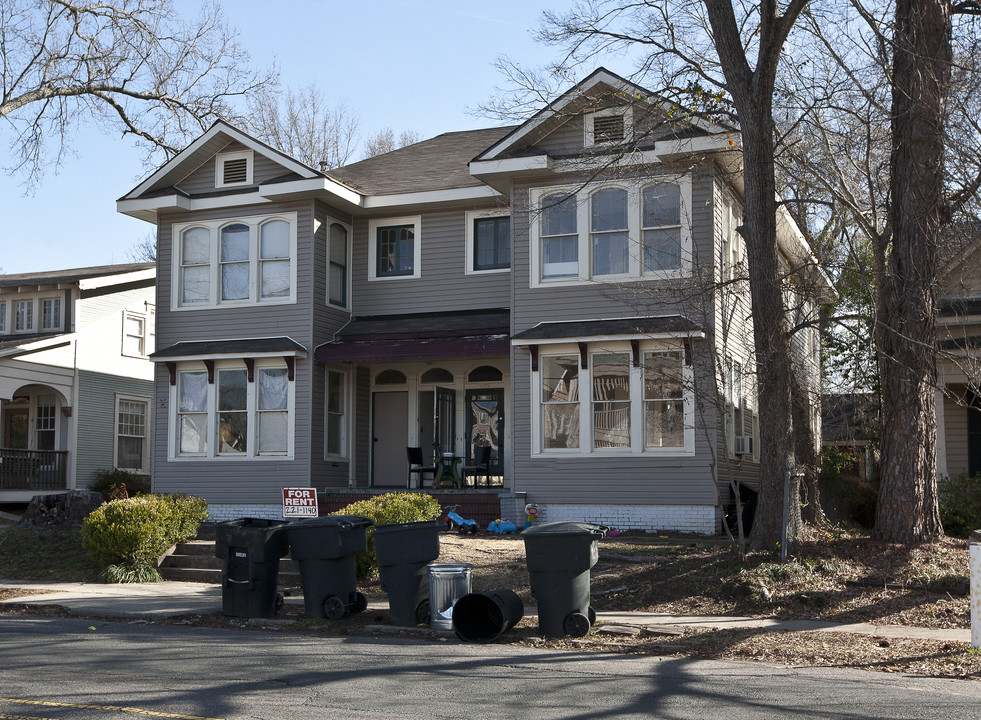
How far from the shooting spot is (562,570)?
9945mm

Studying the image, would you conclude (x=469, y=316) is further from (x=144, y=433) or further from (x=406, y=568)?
(x=144, y=433)

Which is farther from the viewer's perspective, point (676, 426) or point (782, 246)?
point (782, 246)

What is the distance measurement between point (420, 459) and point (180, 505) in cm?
597

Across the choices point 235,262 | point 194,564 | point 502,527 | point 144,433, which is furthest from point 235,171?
point 144,433

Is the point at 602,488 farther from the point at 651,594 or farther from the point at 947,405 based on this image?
the point at 947,405

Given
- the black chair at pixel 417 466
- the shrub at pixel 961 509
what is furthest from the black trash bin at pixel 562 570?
the black chair at pixel 417 466

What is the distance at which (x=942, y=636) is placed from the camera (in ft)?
32.0

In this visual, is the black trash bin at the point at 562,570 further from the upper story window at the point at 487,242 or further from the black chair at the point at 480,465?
the upper story window at the point at 487,242

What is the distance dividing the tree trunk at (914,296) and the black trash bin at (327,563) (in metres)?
6.91

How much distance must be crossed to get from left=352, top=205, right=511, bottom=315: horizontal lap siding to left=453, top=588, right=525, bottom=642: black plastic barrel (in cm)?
1114

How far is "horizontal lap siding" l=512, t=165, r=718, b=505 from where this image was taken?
1775cm

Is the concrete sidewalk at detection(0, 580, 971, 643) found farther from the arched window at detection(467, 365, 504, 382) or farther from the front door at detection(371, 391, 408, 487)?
the arched window at detection(467, 365, 504, 382)

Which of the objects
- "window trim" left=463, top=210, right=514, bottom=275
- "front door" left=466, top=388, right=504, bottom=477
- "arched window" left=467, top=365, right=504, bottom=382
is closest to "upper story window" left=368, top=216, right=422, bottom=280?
"window trim" left=463, top=210, right=514, bottom=275

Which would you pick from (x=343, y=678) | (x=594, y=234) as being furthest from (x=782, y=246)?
(x=343, y=678)
